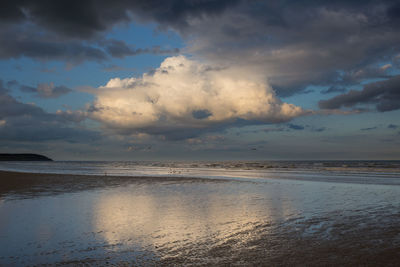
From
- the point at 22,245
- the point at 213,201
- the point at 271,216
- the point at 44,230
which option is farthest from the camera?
the point at 213,201

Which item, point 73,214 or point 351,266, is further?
point 73,214

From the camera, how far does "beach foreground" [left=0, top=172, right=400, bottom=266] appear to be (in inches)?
279

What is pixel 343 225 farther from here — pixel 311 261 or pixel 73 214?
pixel 73 214

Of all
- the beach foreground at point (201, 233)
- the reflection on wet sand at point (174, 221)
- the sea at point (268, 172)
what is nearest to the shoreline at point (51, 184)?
the beach foreground at point (201, 233)

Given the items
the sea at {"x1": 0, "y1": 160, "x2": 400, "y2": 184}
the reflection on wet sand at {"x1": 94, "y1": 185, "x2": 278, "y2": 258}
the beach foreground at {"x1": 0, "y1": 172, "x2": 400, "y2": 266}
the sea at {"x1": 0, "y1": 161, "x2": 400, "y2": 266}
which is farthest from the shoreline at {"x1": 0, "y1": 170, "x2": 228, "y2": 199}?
the sea at {"x1": 0, "y1": 160, "x2": 400, "y2": 184}

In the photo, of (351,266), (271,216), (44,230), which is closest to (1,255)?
(44,230)

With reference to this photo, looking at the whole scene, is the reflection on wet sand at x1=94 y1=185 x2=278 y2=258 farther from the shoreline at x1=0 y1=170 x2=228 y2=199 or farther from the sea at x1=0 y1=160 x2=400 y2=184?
the sea at x1=0 y1=160 x2=400 y2=184

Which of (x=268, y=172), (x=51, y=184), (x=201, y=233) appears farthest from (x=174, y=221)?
(x=268, y=172)

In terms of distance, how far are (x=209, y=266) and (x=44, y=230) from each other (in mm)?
6449

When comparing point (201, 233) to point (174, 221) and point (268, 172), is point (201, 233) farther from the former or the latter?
point (268, 172)

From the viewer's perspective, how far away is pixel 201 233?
9.37 meters

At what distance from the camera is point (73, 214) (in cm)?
1268

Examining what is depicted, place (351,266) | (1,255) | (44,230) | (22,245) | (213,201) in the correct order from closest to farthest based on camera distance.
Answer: (351,266) < (1,255) < (22,245) < (44,230) < (213,201)

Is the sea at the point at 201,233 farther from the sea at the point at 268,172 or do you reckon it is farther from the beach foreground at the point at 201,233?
the sea at the point at 268,172
